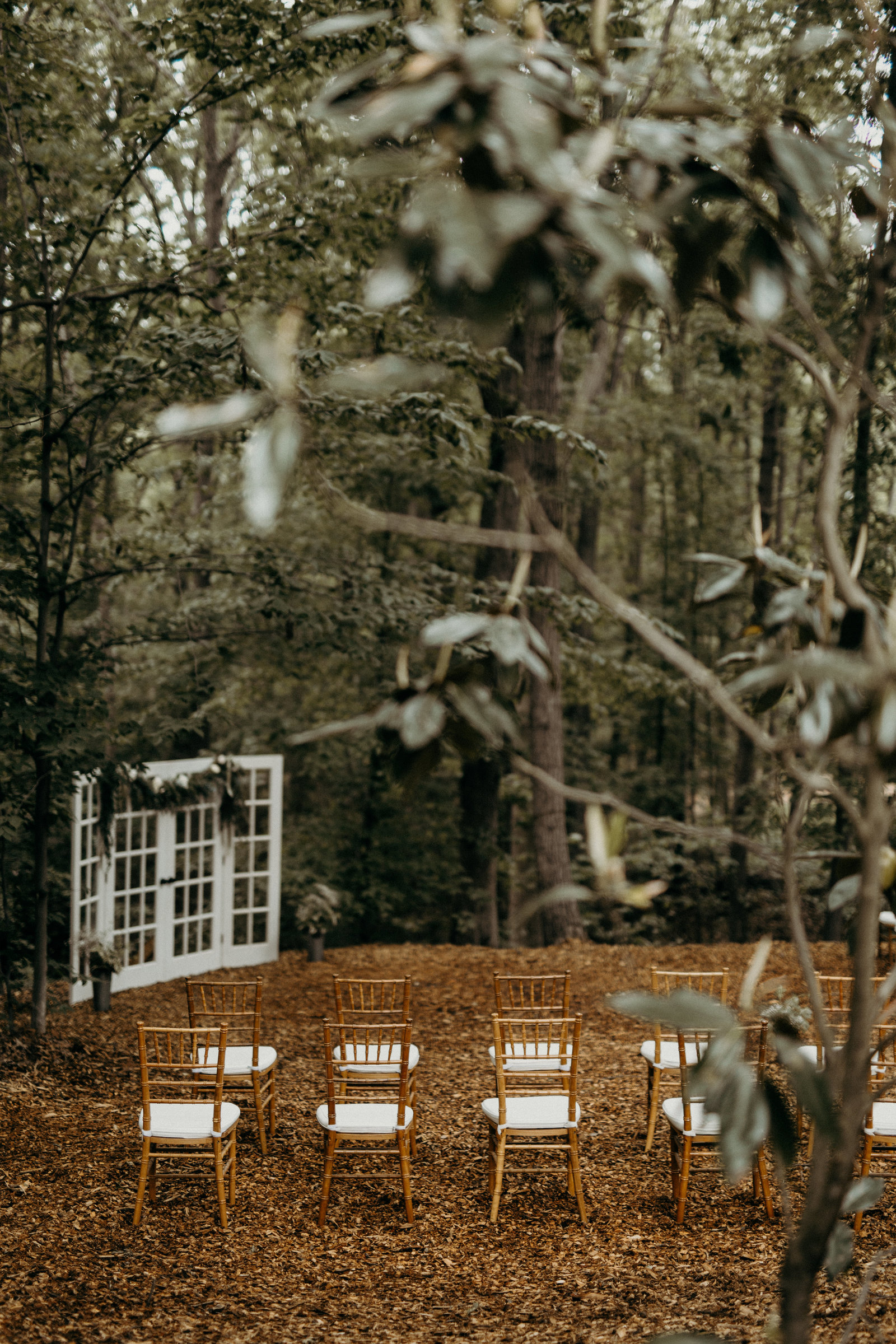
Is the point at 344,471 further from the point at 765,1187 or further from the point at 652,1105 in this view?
the point at 765,1187

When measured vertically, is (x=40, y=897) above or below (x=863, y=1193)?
above

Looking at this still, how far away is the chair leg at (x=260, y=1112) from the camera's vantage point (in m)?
4.57

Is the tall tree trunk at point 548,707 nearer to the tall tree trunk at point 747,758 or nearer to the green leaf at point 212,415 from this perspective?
the tall tree trunk at point 747,758

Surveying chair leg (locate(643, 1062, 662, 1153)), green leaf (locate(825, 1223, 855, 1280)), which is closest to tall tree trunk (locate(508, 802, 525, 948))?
chair leg (locate(643, 1062, 662, 1153))

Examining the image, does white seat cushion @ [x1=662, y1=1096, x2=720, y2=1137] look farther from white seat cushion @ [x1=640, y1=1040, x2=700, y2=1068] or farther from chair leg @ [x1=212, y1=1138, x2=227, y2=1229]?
chair leg @ [x1=212, y1=1138, x2=227, y2=1229]

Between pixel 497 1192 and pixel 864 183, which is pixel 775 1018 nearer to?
pixel 864 183

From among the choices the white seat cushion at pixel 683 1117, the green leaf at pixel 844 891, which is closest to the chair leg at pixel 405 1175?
the white seat cushion at pixel 683 1117

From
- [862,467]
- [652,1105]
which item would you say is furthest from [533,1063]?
[862,467]

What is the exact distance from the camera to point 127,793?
752 cm

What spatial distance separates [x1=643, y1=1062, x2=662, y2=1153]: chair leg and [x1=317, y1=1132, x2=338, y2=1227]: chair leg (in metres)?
1.54

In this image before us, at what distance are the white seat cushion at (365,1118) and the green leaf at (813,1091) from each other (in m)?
3.06

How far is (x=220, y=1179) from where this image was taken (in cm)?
389

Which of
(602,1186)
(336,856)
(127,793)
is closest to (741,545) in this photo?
(336,856)

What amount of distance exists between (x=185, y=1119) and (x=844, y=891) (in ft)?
10.7
